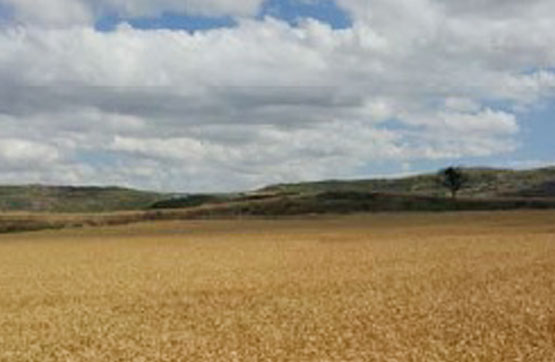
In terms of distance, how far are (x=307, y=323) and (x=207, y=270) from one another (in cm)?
1702

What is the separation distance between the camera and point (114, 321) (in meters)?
25.3

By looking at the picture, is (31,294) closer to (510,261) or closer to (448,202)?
(510,261)

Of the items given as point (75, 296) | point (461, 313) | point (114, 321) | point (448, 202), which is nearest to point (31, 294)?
point (75, 296)

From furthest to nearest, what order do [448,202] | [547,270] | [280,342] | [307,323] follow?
[448,202]
[547,270]
[307,323]
[280,342]

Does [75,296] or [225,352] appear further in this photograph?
[75,296]

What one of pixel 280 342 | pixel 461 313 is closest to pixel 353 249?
pixel 461 313

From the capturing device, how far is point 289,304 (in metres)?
27.6

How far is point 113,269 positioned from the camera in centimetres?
4266

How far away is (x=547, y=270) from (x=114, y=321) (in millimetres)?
19181

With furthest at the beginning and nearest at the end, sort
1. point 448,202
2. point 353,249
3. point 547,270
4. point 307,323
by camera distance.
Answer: point 448,202 → point 353,249 → point 547,270 → point 307,323

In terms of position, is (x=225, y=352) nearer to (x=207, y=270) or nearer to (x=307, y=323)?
(x=307, y=323)

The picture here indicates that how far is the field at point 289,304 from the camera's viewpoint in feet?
66.2

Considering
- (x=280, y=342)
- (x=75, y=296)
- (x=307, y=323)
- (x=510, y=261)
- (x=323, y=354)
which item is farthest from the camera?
(x=510, y=261)

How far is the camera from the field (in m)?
20.2
